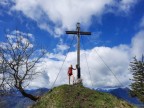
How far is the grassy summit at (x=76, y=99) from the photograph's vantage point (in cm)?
3106

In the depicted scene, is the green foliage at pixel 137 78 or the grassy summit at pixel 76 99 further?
the green foliage at pixel 137 78

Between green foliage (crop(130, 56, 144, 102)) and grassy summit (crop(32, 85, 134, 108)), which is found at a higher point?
green foliage (crop(130, 56, 144, 102))

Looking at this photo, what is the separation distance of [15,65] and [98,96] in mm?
9758

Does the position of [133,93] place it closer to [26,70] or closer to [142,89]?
[142,89]

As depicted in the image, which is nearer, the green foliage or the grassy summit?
the grassy summit

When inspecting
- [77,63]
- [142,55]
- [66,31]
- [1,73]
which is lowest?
[1,73]

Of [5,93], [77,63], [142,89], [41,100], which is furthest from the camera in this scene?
[142,89]

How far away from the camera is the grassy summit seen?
3106 centimetres

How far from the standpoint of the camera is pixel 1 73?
30.8 m

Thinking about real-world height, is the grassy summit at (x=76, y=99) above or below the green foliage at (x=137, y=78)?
below

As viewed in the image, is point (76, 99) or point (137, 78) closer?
point (76, 99)

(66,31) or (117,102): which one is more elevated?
(66,31)

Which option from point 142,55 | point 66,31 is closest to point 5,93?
point 66,31

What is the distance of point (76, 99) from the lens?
31812 millimetres
